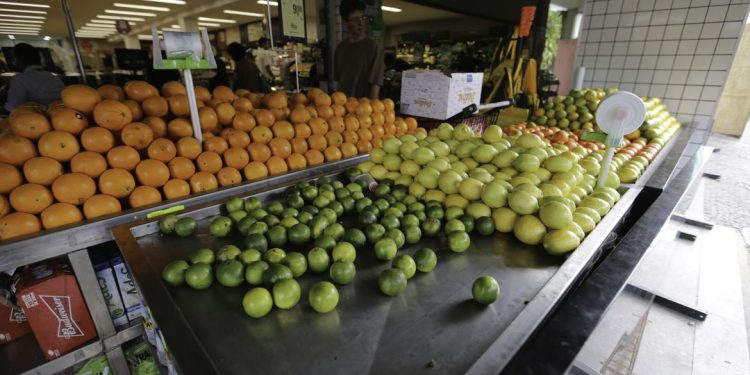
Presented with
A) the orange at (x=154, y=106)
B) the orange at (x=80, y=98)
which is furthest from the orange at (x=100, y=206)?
the orange at (x=154, y=106)

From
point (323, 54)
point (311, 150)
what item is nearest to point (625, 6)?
point (323, 54)

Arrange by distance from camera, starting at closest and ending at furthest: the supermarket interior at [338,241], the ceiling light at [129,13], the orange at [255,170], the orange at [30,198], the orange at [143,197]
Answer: the supermarket interior at [338,241] → the orange at [30,198] → the orange at [143,197] → the orange at [255,170] → the ceiling light at [129,13]

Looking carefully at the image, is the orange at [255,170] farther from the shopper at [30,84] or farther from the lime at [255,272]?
the shopper at [30,84]

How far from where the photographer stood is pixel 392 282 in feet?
4.26

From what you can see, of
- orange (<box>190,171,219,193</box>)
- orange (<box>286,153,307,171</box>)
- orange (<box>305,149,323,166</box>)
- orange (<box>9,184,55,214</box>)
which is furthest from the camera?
orange (<box>305,149,323,166</box>)

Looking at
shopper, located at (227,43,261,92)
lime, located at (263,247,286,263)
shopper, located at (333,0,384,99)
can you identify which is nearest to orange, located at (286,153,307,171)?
lime, located at (263,247,286,263)

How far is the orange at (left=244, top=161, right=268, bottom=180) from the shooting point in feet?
7.77

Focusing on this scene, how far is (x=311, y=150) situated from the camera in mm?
2758

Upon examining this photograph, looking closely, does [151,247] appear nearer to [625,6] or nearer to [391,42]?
[625,6]

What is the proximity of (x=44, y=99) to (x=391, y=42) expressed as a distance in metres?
18.1

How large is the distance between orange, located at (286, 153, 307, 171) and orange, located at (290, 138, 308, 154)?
7cm

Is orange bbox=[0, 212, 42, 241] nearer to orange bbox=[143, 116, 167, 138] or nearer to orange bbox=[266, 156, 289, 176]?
orange bbox=[143, 116, 167, 138]

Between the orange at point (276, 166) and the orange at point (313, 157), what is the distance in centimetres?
22

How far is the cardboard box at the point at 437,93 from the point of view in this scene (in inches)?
133
